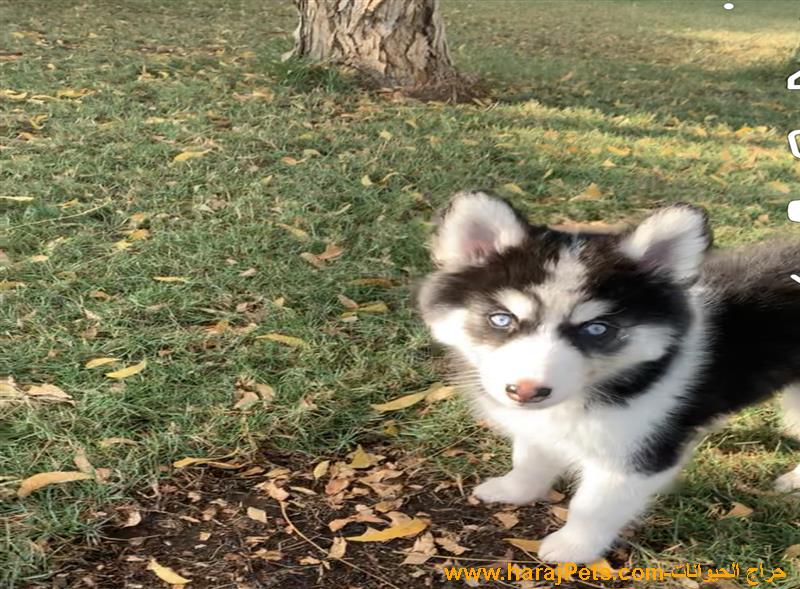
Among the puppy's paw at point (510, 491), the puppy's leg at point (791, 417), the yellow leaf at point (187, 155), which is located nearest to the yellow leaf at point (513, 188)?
the yellow leaf at point (187, 155)

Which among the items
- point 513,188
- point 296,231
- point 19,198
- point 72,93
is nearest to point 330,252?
point 296,231

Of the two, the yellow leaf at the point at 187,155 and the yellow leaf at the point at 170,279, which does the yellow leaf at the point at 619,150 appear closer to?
the yellow leaf at the point at 187,155

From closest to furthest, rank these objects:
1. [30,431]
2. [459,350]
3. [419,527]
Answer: [459,350], [419,527], [30,431]

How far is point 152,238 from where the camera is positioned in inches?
185

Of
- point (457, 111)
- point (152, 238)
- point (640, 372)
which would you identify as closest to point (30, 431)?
point (152, 238)

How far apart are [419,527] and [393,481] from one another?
0.94ft

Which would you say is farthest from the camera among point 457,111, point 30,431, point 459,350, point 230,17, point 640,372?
point 230,17

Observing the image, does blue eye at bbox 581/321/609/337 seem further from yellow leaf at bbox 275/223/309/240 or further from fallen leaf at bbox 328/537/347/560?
yellow leaf at bbox 275/223/309/240

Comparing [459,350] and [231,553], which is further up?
[459,350]

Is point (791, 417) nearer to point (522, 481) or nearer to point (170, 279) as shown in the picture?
point (522, 481)

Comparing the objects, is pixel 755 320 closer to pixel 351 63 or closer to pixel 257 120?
pixel 257 120

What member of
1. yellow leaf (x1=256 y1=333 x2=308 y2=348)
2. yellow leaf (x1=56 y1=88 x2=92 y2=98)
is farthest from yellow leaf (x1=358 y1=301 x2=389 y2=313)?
yellow leaf (x1=56 y1=88 x2=92 y2=98)

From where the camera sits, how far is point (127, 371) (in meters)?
3.51

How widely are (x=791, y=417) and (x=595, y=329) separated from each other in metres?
1.53
